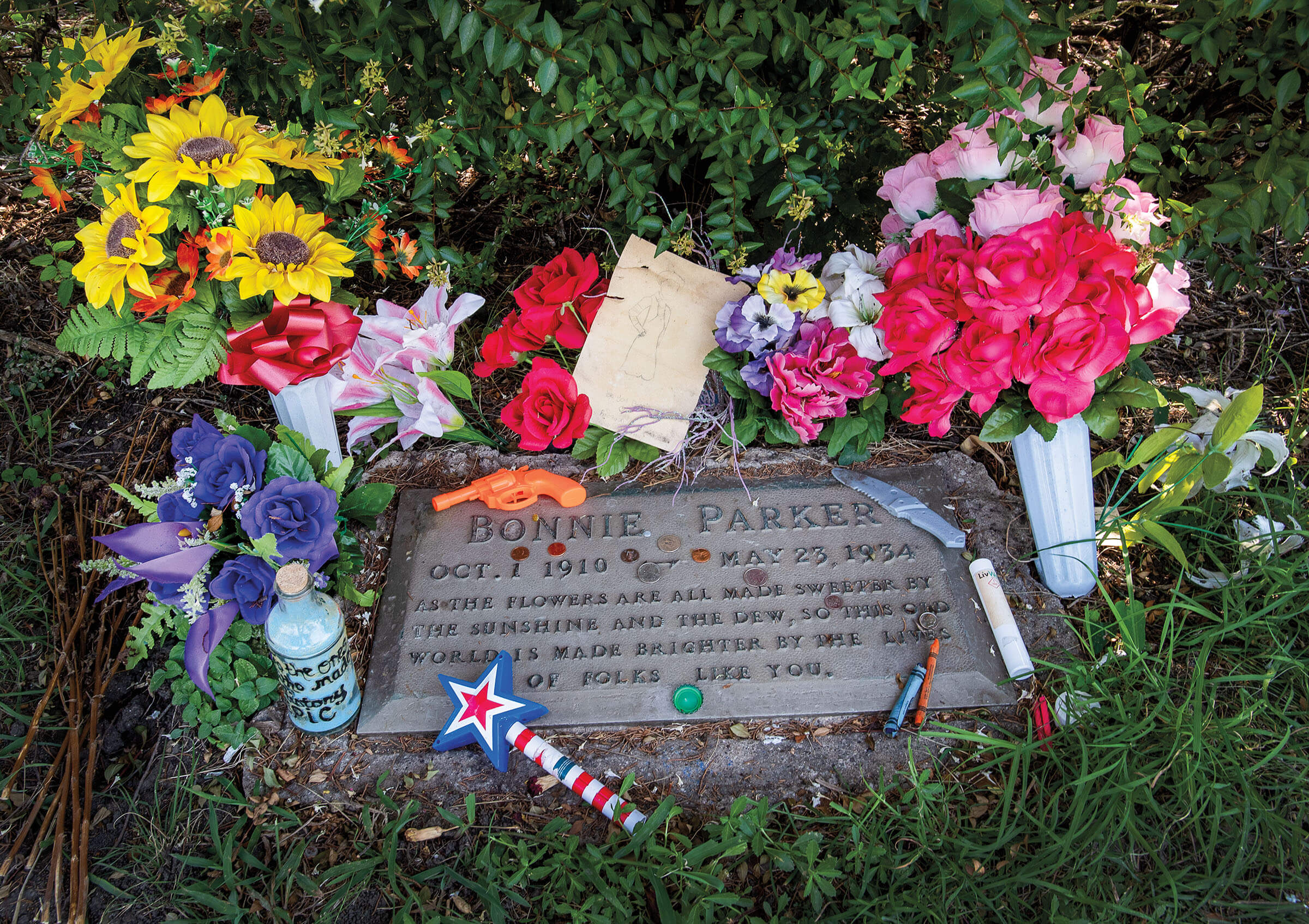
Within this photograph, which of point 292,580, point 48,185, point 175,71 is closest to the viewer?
point 292,580

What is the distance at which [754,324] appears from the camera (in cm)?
219

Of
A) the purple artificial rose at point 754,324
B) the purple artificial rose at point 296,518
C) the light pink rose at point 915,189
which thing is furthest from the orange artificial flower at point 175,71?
the light pink rose at point 915,189

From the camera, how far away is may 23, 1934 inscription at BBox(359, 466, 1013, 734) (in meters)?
1.93

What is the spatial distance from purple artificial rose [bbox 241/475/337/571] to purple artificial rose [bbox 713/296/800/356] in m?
1.08

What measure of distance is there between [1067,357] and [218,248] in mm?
Result: 1984

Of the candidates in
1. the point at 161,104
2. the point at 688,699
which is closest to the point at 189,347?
the point at 161,104

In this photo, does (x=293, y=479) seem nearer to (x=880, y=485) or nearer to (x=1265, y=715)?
(x=880, y=485)

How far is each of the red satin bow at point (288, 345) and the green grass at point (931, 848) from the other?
981 mm

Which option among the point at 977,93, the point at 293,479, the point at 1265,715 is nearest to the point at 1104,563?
the point at 1265,715

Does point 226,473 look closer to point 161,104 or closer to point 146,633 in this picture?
point 146,633

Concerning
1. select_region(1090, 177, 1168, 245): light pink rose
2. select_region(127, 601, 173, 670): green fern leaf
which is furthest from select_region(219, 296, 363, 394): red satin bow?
select_region(1090, 177, 1168, 245): light pink rose

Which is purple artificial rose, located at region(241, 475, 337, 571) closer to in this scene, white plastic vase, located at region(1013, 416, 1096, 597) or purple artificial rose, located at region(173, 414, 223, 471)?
purple artificial rose, located at region(173, 414, 223, 471)

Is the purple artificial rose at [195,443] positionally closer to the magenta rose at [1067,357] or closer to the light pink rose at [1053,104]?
the magenta rose at [1067,357]

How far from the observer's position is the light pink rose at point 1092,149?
6.28 feet
